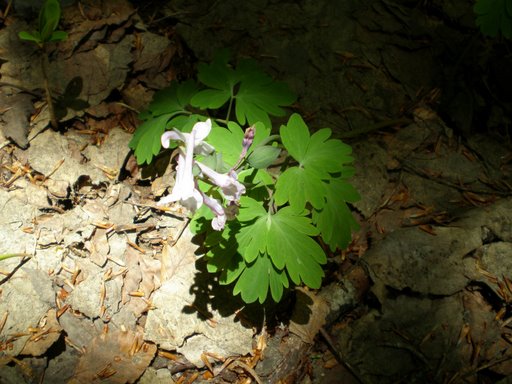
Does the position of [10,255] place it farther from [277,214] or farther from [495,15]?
[495,15]

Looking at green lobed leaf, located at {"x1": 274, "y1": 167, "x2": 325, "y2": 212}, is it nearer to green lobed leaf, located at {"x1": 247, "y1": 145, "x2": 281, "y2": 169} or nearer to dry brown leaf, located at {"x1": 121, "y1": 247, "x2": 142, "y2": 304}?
green lobed leaf, located at {"x1": 247, "y1": 145, "x2": 281, "y2": 169}

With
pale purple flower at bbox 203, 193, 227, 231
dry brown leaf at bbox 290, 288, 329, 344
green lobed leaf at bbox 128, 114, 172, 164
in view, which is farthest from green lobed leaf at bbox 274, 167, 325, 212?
green lobed leaf at bbox 128, 114, 172, 164

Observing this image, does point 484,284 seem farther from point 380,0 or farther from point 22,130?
point 22,130

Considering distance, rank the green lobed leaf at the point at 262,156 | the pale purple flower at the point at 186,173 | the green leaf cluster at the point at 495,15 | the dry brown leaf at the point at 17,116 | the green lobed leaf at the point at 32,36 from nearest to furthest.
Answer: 1. the pale purple flower at the point at 186,173
2. the green lobed leaf at the point at 262,156
3. the green lobed leaf at the point at 32,36
4. the dry brown leaf at the point at 17,116
5. the green leaf cluster at the point at 495,15

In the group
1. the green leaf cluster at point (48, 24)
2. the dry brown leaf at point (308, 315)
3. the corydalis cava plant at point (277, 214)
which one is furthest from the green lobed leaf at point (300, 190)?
the green leaf cluster at point (48, 24)

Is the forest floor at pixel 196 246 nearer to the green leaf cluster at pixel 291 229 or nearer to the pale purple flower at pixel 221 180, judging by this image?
the green leaf cluster at pixel 291 229

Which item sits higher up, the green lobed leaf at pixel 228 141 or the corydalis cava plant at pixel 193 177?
the corydalis cava plant at pixel 193 177

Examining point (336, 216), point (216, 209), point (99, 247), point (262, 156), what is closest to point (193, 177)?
point (216, 209)

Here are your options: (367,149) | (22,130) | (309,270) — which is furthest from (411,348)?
(22,130)
